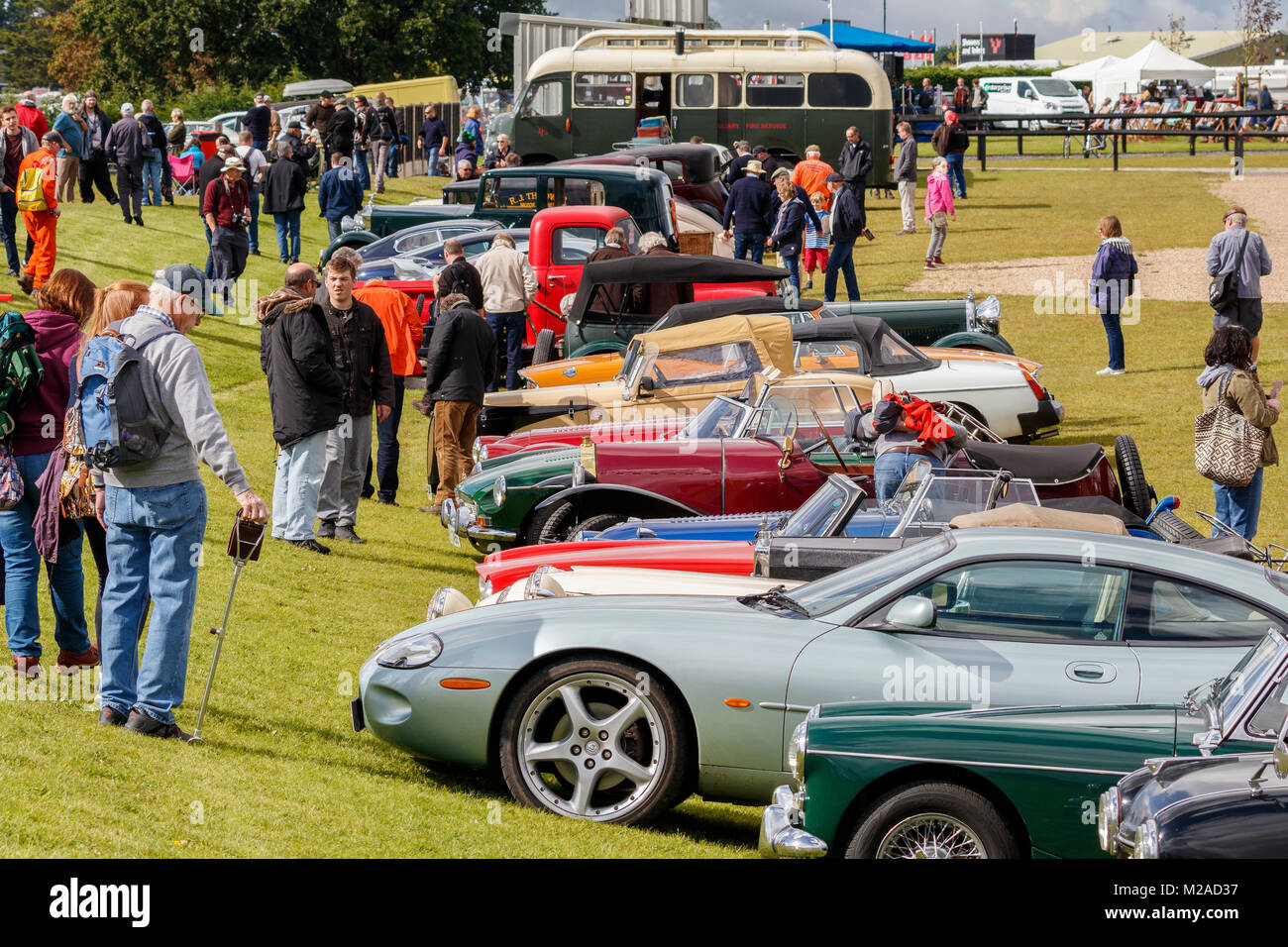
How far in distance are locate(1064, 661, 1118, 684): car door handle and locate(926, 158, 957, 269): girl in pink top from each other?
66.5 feet

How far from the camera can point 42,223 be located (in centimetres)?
1755

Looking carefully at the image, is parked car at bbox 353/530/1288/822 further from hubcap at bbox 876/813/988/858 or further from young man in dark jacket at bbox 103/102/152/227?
young man in dark jacket at bbox 103/102/152/227

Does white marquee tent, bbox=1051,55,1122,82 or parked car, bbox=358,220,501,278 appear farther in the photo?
white marquee tent, bbox=1051,55,1122,82

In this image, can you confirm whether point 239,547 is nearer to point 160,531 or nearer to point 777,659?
point 160,531

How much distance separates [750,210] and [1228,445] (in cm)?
1335

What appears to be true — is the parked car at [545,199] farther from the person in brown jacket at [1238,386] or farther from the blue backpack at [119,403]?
the blue backpack at [119,403]

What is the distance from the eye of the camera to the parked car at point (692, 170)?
26.3 metres

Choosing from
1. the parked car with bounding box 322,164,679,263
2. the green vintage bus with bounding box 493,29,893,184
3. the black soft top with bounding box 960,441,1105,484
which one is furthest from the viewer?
the green vintage bus with bounding box 493,29,893,184

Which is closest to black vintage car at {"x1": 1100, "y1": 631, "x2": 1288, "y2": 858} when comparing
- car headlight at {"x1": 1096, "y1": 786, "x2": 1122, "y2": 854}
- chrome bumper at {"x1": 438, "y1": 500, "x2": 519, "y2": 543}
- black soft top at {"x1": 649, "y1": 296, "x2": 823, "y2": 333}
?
car headlight at {"x1": 1096, "y1": 786, "x2": 1122, "y2": 854}

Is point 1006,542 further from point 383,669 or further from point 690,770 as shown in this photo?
point 383,669

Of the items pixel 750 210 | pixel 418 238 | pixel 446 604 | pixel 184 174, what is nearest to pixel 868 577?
pixel 446 604

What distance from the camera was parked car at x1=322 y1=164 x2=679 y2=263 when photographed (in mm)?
20328

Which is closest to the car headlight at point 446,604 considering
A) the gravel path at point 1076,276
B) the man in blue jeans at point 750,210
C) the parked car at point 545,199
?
the parked car at point 545,199
